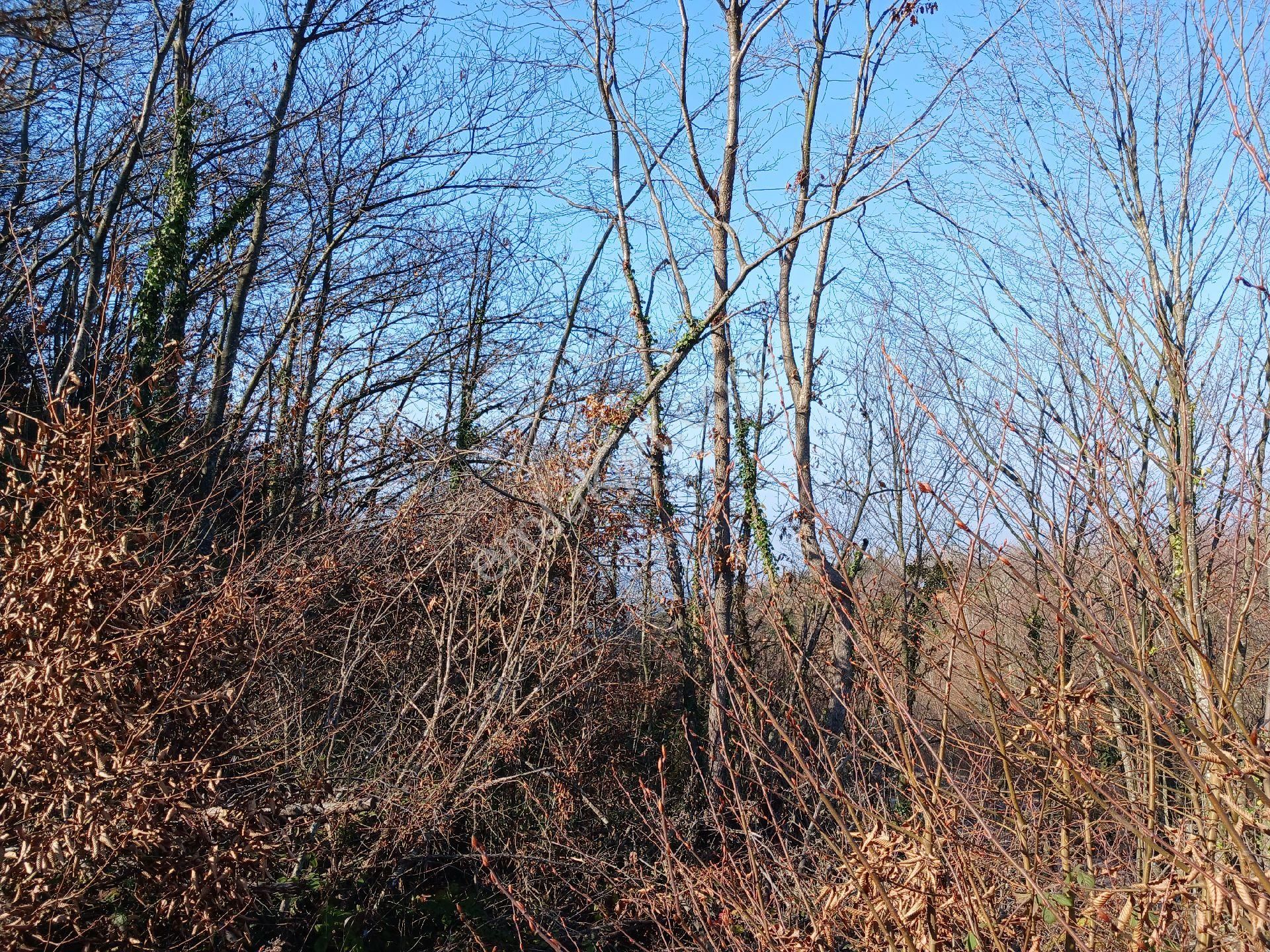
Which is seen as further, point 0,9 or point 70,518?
point 0,9

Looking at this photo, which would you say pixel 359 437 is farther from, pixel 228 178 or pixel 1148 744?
pixel 1148 744

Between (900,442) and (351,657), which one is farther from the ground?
(900,442)

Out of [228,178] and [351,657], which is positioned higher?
[228,178]

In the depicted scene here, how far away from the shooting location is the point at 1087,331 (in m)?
8.15

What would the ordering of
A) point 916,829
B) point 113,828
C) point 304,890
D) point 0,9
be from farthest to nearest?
1. point 0,9
2. point 304,890
3. point 113,828
4. point 916,829

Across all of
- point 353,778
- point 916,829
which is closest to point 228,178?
point 353,778

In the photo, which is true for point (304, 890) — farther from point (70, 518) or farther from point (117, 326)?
point (117, 326)

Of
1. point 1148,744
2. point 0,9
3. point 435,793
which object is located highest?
point 0,9

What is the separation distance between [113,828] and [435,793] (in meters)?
2.59

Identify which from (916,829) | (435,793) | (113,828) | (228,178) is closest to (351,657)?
(435,793)

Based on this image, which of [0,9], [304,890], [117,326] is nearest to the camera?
[304,890]

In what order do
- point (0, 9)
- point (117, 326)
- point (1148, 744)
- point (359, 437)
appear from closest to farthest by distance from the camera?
point (1148, 744) < point (0, 9) < point (117, 326) < point (359, 437)

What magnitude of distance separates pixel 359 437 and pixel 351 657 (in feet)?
20.2

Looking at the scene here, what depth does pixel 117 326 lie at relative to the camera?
39.1ft
